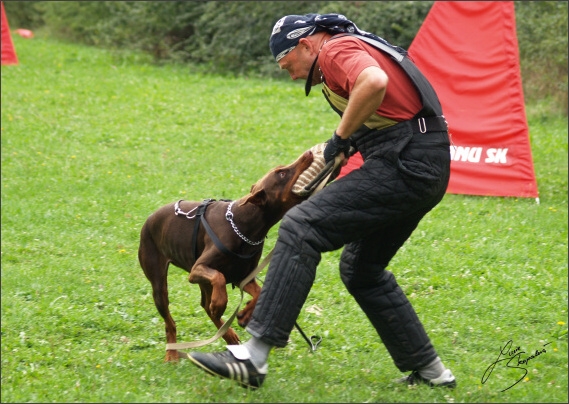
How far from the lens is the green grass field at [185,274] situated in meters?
4.86

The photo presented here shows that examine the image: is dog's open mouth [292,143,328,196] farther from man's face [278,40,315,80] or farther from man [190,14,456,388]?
man's face [278,40,315,80]

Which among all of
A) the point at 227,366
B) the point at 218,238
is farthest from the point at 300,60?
the point at 227,366

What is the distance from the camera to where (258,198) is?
4918 mm

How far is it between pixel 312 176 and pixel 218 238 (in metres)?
0.83

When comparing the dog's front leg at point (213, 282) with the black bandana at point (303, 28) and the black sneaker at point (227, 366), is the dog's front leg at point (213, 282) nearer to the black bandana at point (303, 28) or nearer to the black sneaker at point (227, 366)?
the black sneaker at point (227, 366)

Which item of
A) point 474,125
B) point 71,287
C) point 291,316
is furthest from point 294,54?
point 474,125

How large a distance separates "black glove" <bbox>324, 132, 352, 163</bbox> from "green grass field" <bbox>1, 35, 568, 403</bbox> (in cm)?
135

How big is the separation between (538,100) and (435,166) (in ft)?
38.3

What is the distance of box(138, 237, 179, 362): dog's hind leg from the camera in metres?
5.49

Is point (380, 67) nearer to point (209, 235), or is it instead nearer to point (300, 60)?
point (300, 60)

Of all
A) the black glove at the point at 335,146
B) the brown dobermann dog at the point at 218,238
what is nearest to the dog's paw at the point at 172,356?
the brown dobermann dog at the point at 218,238

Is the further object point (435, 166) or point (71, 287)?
point (71, 287)

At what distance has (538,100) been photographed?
15016 millimetres

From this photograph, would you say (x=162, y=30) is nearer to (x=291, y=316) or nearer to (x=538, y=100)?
(x=538, y=100)
